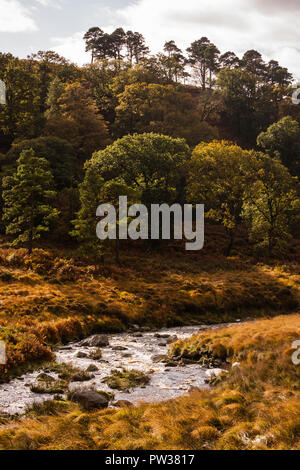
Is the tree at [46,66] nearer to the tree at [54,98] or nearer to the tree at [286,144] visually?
the tree at [54,98]

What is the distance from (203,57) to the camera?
106m

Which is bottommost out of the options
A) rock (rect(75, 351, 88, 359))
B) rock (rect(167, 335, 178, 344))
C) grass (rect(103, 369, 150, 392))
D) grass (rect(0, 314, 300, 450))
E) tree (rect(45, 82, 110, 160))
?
rock (rect(167, 335, 178, 344))

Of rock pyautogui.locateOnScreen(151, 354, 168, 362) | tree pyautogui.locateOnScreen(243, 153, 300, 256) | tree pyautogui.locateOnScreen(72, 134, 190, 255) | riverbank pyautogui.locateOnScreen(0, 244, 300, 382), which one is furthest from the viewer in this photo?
tree pyautogui.locateOnScreen(243, 153, 300, 256)

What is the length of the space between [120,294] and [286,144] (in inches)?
2092

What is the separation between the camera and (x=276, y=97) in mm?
90500

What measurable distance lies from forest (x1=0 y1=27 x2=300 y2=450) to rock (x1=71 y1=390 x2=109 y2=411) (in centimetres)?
13

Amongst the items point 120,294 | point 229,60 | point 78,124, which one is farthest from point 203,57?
point 120,294

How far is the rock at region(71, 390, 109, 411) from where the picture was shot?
40.9 feet

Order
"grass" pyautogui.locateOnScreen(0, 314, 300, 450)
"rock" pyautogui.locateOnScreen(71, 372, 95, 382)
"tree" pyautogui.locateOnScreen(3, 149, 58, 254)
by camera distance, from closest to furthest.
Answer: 1. "grass" pyautogui.locateOnScreen(0, 314, 300, 450)
2. "rock" pyautogui.locateOnScreen(71, 372, 95, 382)
3. "tree" pyautogui.locateOnScreen(3, 149, 58, 254)

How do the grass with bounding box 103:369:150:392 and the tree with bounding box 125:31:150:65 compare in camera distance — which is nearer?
the grass with bounding box 103:369:150:392

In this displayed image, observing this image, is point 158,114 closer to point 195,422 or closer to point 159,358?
point 159,358

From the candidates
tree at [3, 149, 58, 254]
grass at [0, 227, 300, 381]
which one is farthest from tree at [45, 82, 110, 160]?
grass at [0, 227, 300, 381]

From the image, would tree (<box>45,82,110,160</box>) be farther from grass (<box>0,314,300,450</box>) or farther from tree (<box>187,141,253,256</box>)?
grass (<box>0,314,300,450</box>)

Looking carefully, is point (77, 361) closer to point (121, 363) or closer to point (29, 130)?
point (121, 363)
